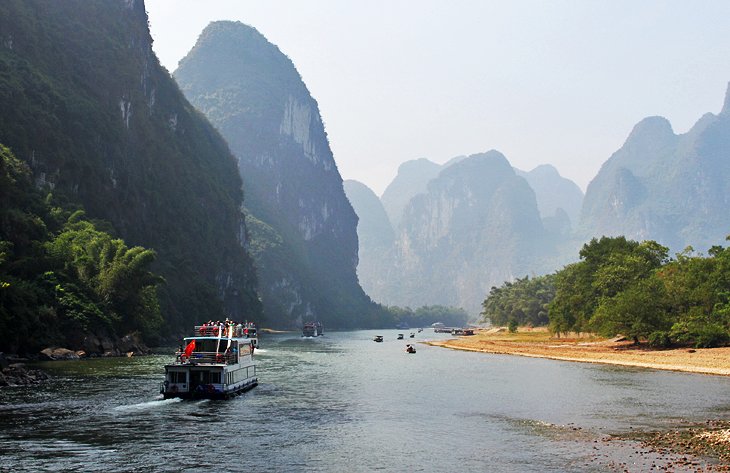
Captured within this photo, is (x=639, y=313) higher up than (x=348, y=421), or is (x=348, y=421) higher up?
(x=639, y=313)

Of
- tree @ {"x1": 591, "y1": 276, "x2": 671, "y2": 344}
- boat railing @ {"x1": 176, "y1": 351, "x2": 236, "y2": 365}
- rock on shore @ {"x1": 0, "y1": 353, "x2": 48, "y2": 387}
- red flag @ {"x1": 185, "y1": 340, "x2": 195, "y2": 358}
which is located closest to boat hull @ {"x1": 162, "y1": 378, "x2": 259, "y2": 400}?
boat railing @ {"x1": 176, "y1": 351, "x2": 236, "y2": 365}

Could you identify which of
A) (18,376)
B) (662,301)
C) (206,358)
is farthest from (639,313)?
(18,376)

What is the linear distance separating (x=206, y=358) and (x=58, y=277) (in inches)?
1933

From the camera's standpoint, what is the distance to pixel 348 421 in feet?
143

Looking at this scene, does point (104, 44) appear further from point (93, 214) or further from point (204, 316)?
point (204, 316)

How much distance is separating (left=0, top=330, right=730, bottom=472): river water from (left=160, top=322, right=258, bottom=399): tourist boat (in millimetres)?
1293

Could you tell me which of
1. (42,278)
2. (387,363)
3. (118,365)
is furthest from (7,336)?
(387,363)

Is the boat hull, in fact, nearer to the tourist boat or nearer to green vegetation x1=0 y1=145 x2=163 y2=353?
the tourist boat

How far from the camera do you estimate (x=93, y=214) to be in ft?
468

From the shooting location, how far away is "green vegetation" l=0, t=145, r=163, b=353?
78.4m

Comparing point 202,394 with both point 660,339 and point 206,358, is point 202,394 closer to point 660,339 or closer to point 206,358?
point 206,358

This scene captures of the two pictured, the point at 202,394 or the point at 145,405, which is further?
the point at 202,394

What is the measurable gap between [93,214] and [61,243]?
1726 inches

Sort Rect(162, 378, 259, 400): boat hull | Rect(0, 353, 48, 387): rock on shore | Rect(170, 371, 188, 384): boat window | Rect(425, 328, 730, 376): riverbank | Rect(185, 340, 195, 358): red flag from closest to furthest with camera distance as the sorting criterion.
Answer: Rect(162, 378, 259, 400): boat hull → Rect(170, 371, 188, 384): boat window → Rect(185, 340, 195, 358): red flag → Rect(0, 353, 48, 387): rock on shore → Rect(425, 328, 730, 376): riverbank
